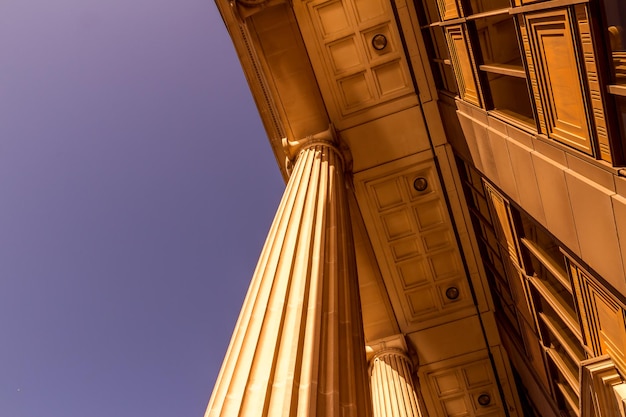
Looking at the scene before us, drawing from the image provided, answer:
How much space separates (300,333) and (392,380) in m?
11.1

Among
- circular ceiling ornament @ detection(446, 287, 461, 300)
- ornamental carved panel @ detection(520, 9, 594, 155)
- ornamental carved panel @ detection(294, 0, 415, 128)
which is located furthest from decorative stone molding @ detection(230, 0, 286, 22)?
circular ceiling ornament @ detection(446, 287, 461, 300)

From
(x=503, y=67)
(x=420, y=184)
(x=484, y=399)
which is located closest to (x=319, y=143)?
(x=420, y=184)

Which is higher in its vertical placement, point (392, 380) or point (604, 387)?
point (604, 387)

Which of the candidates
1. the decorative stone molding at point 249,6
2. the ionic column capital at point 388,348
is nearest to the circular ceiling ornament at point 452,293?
the ionic column capital at point 388,348

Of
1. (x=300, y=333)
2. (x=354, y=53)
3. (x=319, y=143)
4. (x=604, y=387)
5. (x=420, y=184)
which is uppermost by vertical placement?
(x=354, y=53)

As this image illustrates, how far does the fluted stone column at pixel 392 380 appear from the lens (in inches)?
593

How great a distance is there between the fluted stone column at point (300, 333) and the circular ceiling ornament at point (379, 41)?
316 inches

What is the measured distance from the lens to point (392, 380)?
1648 cm

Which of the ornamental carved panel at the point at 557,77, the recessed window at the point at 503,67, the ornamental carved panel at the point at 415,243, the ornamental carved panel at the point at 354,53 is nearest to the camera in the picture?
the ornamental carved panel at the point at 557,77

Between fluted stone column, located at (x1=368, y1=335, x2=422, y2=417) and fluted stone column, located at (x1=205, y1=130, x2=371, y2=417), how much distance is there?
21.9 ft

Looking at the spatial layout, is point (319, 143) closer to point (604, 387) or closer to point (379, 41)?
point (379, 41)

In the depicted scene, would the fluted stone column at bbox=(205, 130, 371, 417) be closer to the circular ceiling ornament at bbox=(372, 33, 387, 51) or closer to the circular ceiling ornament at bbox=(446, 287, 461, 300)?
the circular ceiling ornament at bbox=(372, 33, 387, 51)

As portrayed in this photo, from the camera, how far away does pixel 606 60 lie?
6.14m

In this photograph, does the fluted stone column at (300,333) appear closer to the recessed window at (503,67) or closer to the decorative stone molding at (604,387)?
the decorative stone molding at (604,387)
